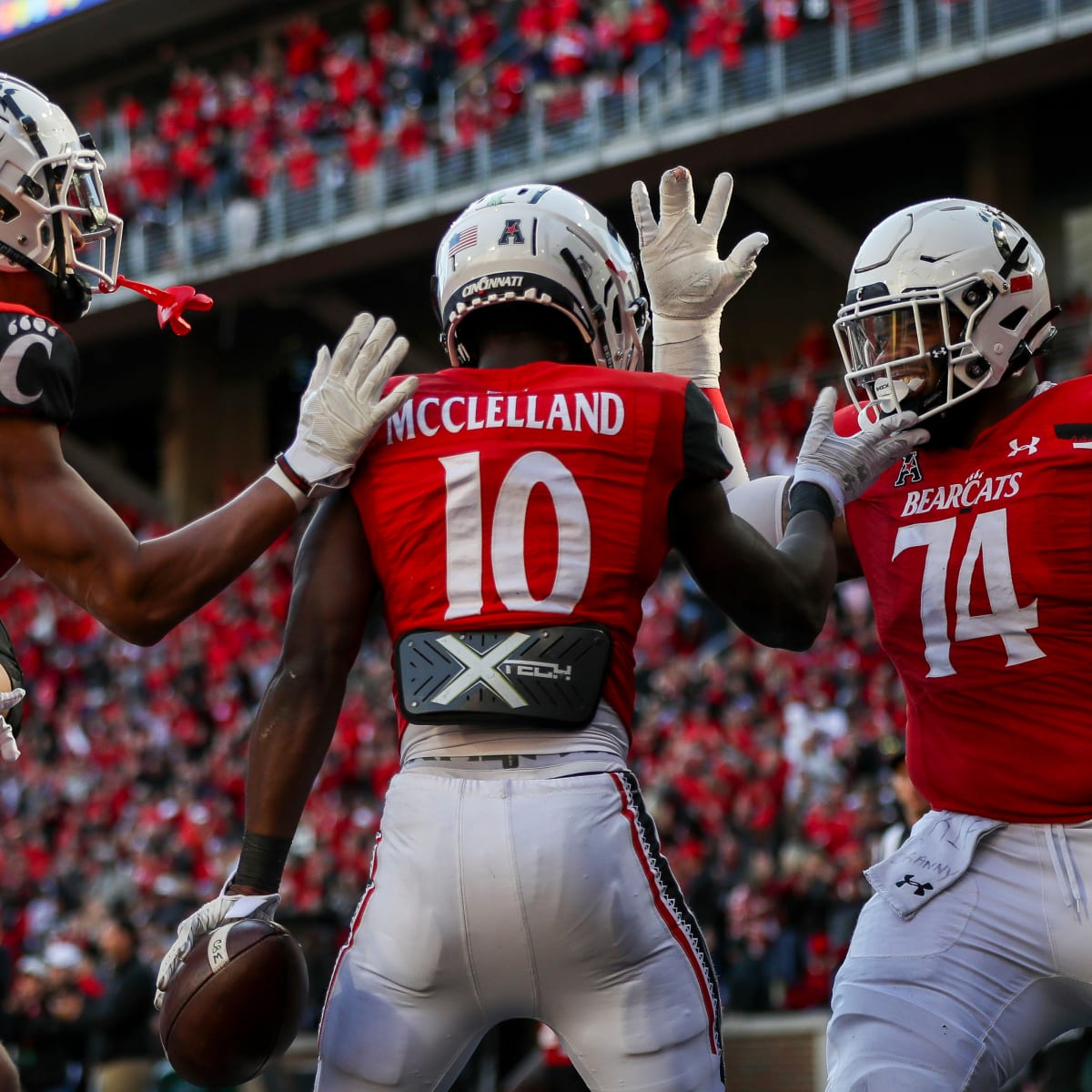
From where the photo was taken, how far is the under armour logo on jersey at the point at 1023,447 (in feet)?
12.1

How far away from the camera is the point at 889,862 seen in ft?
12.0

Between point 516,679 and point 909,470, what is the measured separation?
120cm

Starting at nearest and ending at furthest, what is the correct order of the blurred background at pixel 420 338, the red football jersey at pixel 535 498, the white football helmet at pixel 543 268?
1. the red football jersey at pixel 535 498
2. the white football helmet at pixel 543 268
3. the blurred background at pixel 420 338

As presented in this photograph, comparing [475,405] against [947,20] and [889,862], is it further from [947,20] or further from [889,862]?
[947,20]

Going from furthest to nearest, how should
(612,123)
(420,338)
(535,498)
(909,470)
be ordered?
(420,338) < (612,123) < (909,470) < (535,498)

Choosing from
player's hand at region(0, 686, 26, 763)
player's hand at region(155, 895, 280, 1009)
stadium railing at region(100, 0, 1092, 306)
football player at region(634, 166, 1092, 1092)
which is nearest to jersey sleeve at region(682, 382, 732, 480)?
football player at region(634, 166, 1092, 1092)

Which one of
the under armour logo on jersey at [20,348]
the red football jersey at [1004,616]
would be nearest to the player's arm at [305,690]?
the under armour logo on jersey at [20,348]

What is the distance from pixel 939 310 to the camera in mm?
3865

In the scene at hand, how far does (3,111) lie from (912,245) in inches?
74.6

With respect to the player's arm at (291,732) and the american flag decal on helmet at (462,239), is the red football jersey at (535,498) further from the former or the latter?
the american flag decal on helmet at (462,239)

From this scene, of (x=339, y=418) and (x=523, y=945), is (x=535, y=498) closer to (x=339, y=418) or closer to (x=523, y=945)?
(x=339, y=418)

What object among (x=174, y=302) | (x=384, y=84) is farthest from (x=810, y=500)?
(x=384, y=84)

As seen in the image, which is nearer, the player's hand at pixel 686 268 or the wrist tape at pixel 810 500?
the wrist tape at pixel 810 500

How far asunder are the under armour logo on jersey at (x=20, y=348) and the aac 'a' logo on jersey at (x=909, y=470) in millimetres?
1755
